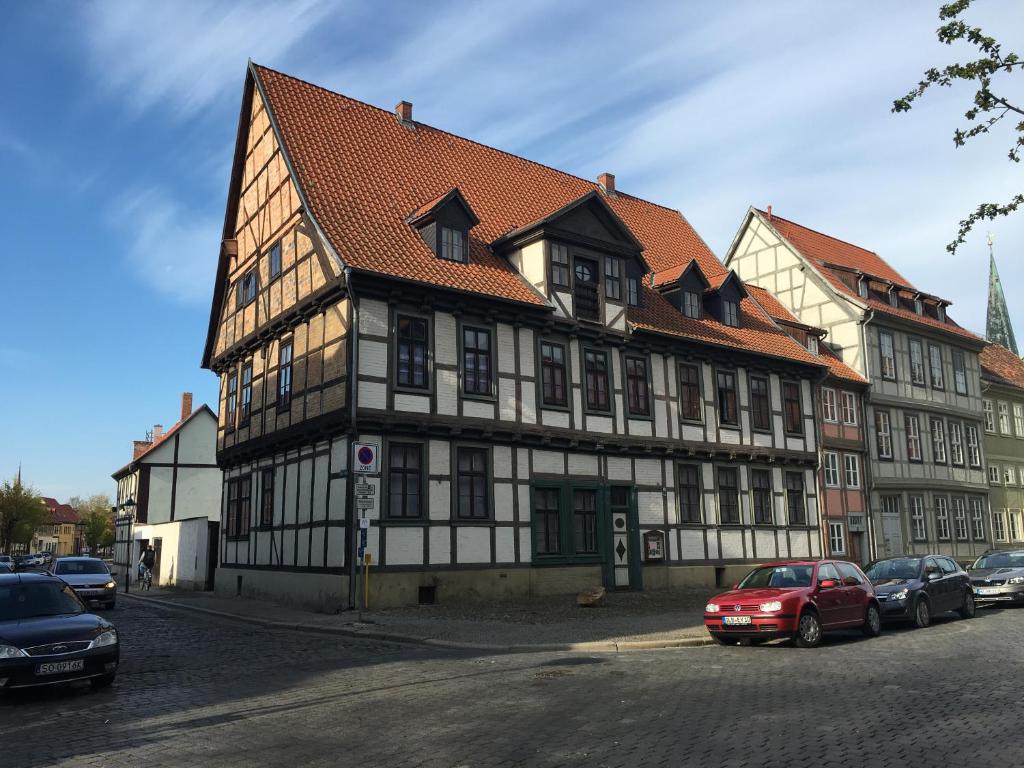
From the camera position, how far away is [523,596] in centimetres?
2177

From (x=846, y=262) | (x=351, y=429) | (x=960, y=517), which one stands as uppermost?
(x=846, y=262)

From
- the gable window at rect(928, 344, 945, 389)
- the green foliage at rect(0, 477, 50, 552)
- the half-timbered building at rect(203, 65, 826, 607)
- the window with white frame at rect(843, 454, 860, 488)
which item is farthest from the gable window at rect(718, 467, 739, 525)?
the green foliage at rect(0, 477, 50, 552)

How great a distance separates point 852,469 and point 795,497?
16.7ft

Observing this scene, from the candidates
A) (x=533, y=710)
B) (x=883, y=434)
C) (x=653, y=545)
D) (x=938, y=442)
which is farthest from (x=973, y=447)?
(x=533, y=710)

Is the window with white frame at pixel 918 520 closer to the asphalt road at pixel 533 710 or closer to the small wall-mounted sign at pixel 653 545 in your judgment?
the small wall-mounted sign at pixel 653 545

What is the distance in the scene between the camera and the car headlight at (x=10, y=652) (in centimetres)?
962

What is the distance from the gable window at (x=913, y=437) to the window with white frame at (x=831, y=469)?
5322 millimetres

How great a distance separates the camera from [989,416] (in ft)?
141

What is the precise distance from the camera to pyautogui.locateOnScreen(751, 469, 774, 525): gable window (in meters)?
28.7

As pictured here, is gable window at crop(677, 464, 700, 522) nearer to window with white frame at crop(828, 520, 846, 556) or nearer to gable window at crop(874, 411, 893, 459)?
window with white frame at crop(828, 520, 846, 556)

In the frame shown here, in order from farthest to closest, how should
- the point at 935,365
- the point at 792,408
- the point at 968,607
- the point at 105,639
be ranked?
1. the point at 935,365
2. the point at 792,408
3. the point at 968,607
4. the point at 105,639

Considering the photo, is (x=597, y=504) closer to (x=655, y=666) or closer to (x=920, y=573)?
(x=920, y=573)

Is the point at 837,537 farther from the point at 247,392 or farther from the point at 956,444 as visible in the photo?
the point at 247,392

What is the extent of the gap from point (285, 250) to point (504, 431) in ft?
26.7
